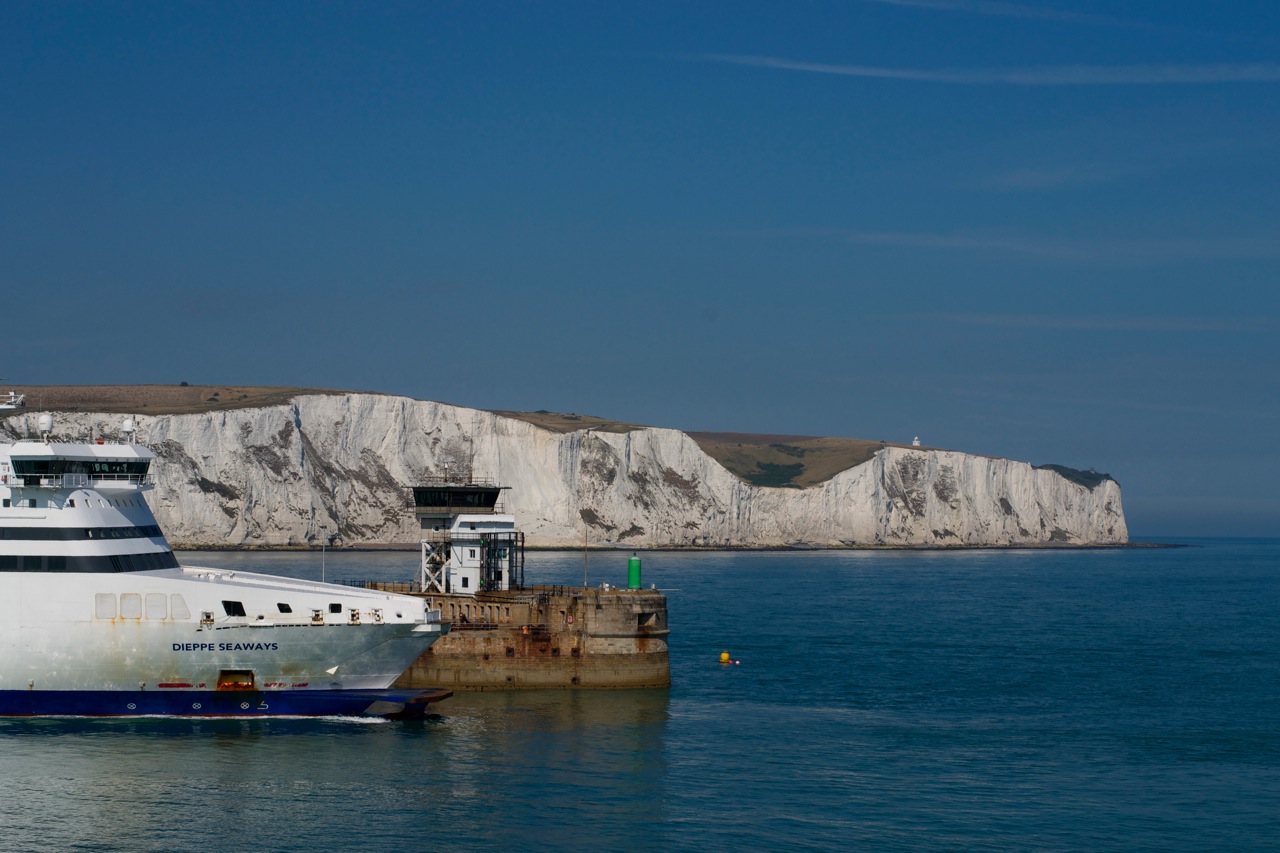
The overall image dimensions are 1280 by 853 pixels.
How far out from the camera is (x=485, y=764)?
39.5 meters

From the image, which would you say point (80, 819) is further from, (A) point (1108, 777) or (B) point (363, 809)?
(A) point (1108, 777)

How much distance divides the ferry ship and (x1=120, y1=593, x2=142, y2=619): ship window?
0.03 metres

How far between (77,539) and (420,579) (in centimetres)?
1705

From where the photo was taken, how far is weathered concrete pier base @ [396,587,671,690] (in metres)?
51.2

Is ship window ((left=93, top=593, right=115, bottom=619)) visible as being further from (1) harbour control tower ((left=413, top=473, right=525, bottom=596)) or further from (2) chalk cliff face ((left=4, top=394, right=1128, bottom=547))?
(2) chalk cliff face ((left=4, top=394, right=1128, bottom=547))

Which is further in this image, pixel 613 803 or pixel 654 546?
pixel 654 546

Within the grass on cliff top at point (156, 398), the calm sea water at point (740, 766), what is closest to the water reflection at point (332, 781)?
the calm sea water at point (740, 766)

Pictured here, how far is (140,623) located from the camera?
1674 inches

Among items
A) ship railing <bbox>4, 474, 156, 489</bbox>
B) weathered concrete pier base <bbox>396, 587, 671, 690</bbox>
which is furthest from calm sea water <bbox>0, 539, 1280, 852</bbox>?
ship railing <bbox>4, 474, 156, 489</bbox>

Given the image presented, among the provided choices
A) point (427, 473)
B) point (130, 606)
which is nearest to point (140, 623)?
point (130, 606)

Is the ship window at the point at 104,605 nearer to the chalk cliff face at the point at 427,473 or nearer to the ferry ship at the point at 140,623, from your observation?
the ferry ship at the point at 140,623

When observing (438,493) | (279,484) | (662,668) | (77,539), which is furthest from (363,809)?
(279,484)

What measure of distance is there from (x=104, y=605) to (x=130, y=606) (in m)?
0.77

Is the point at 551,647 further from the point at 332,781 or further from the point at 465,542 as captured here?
the point at 332,781
